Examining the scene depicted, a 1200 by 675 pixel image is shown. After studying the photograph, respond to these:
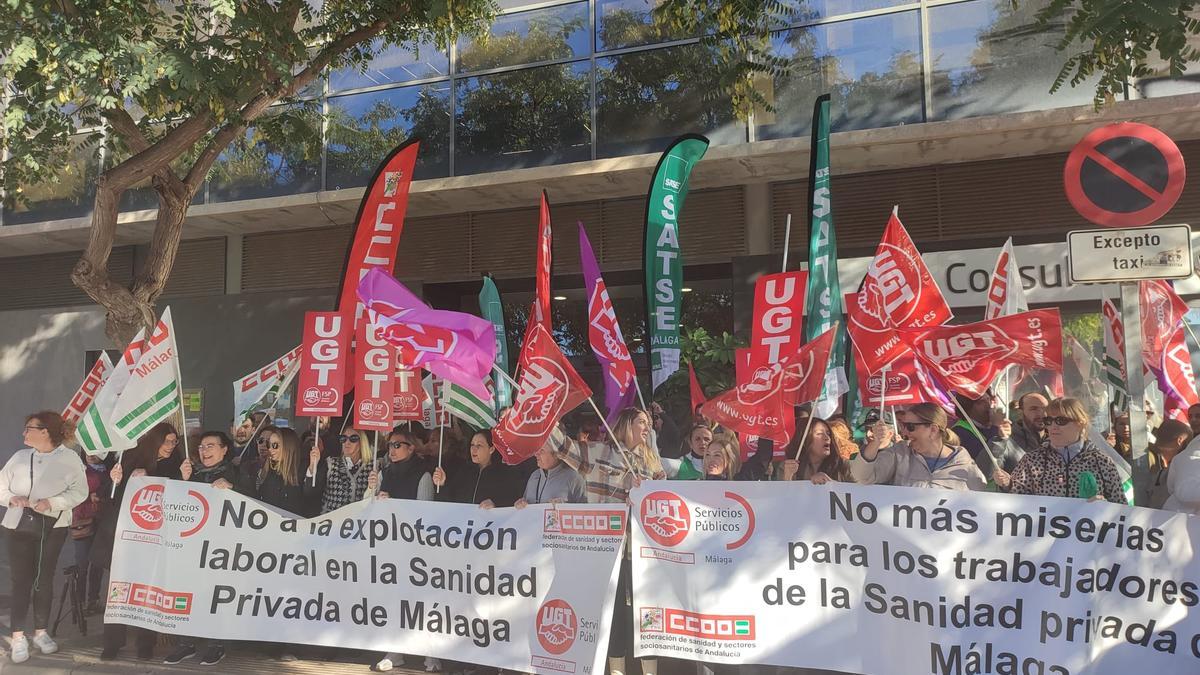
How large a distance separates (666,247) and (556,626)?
4555 millimetres

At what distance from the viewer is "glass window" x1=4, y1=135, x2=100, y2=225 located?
1473cm

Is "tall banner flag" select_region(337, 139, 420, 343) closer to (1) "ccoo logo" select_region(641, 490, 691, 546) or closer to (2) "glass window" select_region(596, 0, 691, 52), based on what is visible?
(2) "glass window" select_region(596, 0, 691, 52)

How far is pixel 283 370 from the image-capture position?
8797mm

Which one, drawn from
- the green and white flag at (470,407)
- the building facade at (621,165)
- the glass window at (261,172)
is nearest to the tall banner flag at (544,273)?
the green and white flag at (470,407)

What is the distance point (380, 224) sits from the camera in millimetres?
9266

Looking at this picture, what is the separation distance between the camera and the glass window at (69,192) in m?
14.7

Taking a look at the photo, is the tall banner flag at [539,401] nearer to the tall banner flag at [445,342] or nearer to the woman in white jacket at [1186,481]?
the tall banner flag at [445,342]

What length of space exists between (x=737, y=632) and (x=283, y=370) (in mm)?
5384

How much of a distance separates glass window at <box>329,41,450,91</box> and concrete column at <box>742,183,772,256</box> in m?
4.72

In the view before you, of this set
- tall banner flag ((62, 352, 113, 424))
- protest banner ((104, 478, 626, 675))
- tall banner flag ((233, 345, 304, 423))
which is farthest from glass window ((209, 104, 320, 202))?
protest banner ((104, 478, 626, 675))

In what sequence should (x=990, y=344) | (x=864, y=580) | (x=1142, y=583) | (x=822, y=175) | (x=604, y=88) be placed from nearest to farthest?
(x=1142, y=583) < (x=864, y=580) < (x=990, y=344) < (x=822, y=175) < (x=604, y=88)

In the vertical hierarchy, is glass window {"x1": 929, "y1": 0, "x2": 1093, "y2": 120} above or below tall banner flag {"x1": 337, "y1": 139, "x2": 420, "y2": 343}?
above

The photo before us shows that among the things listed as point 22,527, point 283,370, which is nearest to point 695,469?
point 283,370

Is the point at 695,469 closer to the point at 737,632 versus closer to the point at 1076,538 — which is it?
the point at 737,632
